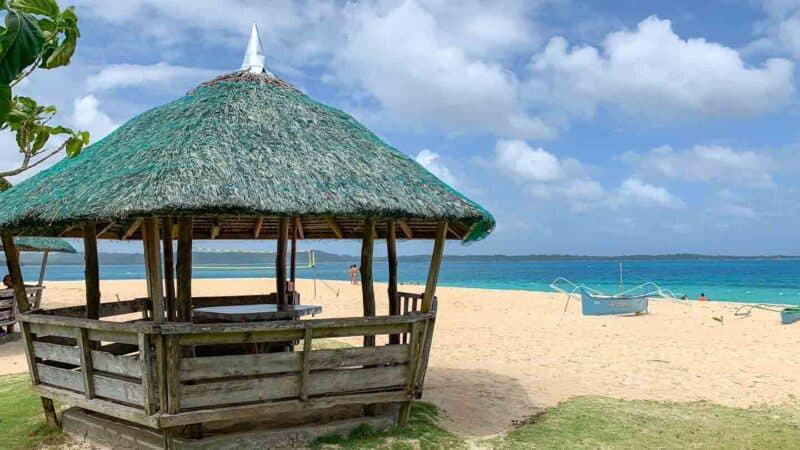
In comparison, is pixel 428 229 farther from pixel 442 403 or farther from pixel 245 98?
pixel 245 98

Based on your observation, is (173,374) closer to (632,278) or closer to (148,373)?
(148,373)

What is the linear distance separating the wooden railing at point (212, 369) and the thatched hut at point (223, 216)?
0.01 m

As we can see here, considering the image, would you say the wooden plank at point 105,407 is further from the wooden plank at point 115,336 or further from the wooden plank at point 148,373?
the wooden plank at point 115,336

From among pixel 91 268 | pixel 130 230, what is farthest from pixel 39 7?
pixel 130 230

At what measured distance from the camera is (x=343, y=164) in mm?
6902

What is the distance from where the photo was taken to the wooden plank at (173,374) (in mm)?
5805

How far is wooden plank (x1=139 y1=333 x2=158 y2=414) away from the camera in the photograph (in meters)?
5.78

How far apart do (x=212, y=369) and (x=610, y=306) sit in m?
17.3

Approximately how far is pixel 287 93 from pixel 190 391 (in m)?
3.71

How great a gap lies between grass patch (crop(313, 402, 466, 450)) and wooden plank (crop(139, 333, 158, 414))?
1.74 m

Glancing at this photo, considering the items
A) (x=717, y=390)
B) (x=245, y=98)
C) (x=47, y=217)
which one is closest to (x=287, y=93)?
(x=245, y=98)

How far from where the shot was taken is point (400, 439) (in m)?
6.93

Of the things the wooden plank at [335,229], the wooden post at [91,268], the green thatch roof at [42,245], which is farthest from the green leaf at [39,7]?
the green thatch roof at [42,245]

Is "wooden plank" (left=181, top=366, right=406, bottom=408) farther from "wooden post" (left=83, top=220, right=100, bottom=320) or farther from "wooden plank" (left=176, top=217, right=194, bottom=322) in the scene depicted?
"wooden post" (left=83, top=220, right=100, bottom=320)
